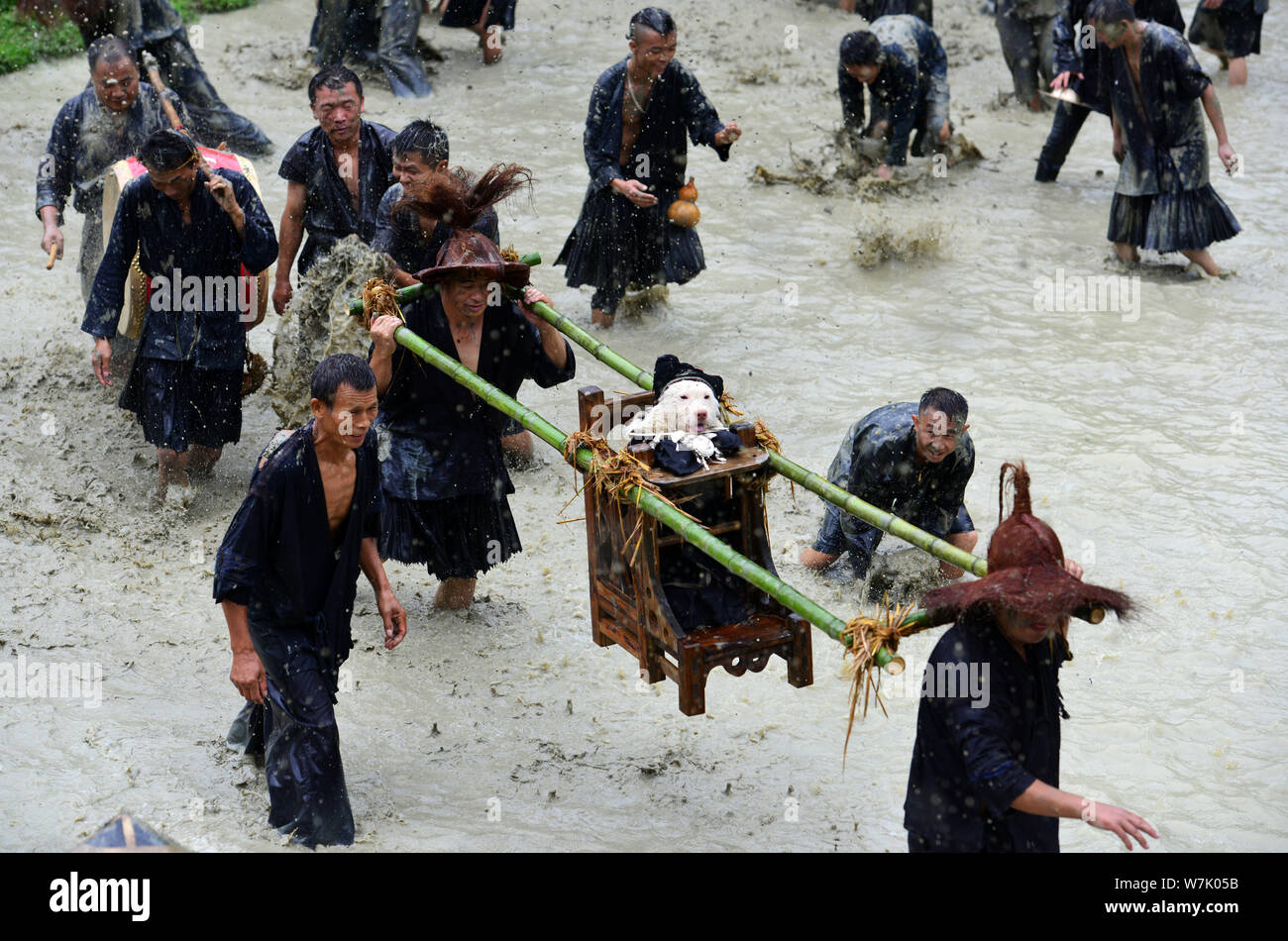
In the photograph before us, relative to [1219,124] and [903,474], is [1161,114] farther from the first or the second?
[903,474]

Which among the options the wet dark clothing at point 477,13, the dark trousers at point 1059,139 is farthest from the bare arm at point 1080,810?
the wet dark clothing at point 477,13

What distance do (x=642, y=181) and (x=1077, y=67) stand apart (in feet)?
10.5

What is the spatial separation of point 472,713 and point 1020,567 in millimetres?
2526

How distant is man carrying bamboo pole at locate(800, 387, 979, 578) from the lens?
18.1 ft

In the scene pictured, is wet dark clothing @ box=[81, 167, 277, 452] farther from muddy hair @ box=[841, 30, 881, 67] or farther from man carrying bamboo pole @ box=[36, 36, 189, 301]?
muddy hair @ box=[841, 30, 881, 67]

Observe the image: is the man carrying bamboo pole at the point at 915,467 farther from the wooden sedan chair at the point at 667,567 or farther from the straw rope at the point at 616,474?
the straw rope at the point at 616,474

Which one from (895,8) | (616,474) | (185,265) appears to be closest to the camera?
(616,474)

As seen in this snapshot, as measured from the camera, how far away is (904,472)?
5.75 meters

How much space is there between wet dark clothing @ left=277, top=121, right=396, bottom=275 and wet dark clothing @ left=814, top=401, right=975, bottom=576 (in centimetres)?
244

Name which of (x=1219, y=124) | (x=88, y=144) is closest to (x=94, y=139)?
(x=88, y=144)

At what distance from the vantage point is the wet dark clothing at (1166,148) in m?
8.52

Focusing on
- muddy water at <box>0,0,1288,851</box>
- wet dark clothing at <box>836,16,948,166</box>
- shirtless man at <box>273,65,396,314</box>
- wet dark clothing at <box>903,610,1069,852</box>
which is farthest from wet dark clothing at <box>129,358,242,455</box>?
wet dark clothing at <box>836,16,948,166</box>

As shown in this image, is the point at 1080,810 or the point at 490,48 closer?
the point at 1080,810

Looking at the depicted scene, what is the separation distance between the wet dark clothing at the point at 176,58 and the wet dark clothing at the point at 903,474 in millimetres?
5166
